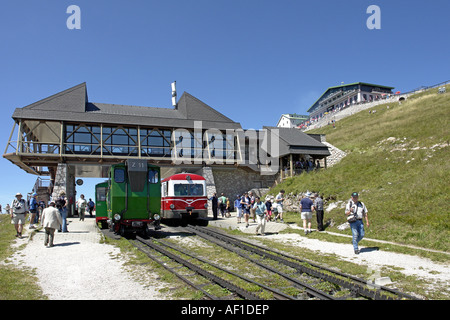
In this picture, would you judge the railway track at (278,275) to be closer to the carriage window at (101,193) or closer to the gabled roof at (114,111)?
the carriage window at (101,193)

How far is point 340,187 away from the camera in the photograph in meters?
20.0

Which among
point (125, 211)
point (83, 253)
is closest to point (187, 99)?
point (125, 211)

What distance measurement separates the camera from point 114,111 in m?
29.1

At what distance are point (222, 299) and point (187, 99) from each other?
87.8ft

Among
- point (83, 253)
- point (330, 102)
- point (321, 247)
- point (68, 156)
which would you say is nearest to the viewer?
point (83, 253)

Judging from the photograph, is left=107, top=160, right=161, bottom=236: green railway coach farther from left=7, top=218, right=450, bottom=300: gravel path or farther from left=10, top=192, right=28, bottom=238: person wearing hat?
left=10, top=192, right=28, bottom=238: person wearing hat

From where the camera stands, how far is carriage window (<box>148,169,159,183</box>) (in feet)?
47.1

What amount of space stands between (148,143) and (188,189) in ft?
37.3

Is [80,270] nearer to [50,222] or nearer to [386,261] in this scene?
[50,222]

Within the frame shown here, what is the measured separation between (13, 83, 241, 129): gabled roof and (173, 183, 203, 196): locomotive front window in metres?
10.1

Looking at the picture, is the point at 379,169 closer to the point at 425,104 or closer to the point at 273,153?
the point at 273,153

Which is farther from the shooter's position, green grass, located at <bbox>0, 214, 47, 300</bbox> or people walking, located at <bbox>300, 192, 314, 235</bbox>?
people walking, located at <bbox>300, 192, 314, 235</bbox>

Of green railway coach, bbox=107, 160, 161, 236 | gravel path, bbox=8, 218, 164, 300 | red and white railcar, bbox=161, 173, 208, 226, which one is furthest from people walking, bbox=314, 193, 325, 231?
gravel path, bbox=8, 218, 164, 300
